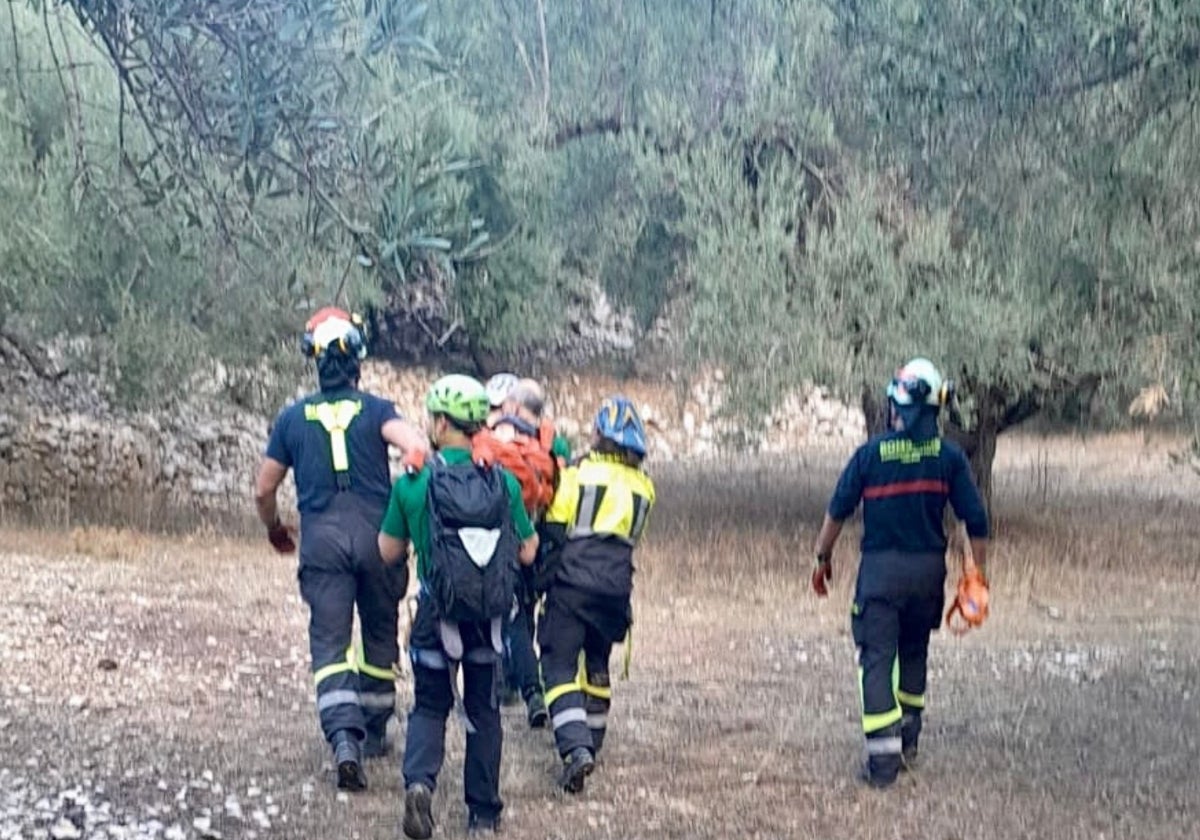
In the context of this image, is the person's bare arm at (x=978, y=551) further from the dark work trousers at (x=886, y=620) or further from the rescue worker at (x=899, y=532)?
the dark work trousers at (x=886, y=620)

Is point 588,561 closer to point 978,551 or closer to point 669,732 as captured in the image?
point 669,732

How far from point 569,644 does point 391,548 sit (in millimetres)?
1067

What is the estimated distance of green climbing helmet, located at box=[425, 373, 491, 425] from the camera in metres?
6.25

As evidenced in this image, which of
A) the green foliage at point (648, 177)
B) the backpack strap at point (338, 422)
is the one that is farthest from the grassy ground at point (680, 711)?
the green foliage at point (648, 177)

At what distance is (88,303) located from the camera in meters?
14.6

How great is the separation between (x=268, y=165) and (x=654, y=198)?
911 cm

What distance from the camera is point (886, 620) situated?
7.13 meters

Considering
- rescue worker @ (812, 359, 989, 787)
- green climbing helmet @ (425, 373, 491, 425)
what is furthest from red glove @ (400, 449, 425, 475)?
rescue worker @ (812, 359, 989, 787)

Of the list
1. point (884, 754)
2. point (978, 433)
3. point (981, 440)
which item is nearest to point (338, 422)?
point (884, 754)

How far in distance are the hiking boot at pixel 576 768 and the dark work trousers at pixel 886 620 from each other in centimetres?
120

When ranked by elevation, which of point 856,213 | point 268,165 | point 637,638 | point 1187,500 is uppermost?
point 268,165

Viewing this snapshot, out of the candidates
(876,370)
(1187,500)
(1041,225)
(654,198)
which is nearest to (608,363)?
(1187,500)

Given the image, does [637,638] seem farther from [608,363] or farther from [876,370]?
[608,363]

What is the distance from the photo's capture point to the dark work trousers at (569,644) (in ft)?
23.2
